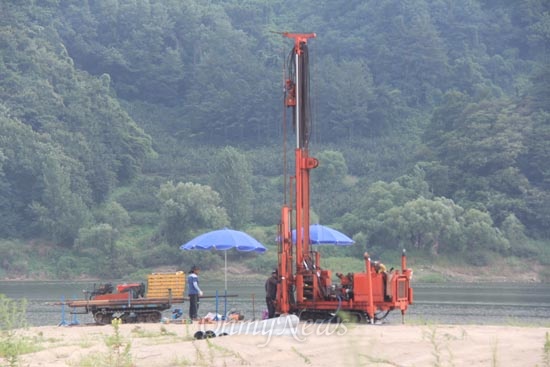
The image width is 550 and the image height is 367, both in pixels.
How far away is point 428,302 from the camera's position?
46188 millimetres

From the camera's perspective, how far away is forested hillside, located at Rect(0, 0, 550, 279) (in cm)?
7081

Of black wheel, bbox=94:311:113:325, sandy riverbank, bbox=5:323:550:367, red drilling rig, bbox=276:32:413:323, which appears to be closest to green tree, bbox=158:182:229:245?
black wheel, bbox=94:311:113:325

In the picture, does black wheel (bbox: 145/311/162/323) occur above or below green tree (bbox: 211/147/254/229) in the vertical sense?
below

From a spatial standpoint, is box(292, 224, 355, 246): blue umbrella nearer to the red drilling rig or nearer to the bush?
the red drilling rig

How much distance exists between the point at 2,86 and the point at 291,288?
7349 cm

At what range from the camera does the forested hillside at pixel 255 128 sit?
70812 mm

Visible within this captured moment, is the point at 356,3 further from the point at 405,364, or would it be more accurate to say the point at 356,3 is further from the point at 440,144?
the point at 405,364

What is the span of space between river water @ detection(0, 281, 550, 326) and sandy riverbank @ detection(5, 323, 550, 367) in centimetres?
595

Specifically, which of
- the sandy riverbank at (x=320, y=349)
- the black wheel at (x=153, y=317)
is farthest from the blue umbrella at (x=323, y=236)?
the sandy riverbank at (x=320, y=349)

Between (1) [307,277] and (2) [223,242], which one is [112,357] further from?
(2) [223,242]

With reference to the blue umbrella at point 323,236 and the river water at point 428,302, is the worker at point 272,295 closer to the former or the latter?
the river water at point 428,302

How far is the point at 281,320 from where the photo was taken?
21312 millimetres

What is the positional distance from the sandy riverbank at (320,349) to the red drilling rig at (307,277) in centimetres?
135

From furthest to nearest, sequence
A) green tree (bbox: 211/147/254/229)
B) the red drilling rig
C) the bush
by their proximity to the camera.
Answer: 1. green tree (bbox: 211/147/254/229)
2. the bush
3. the red drilling rig
